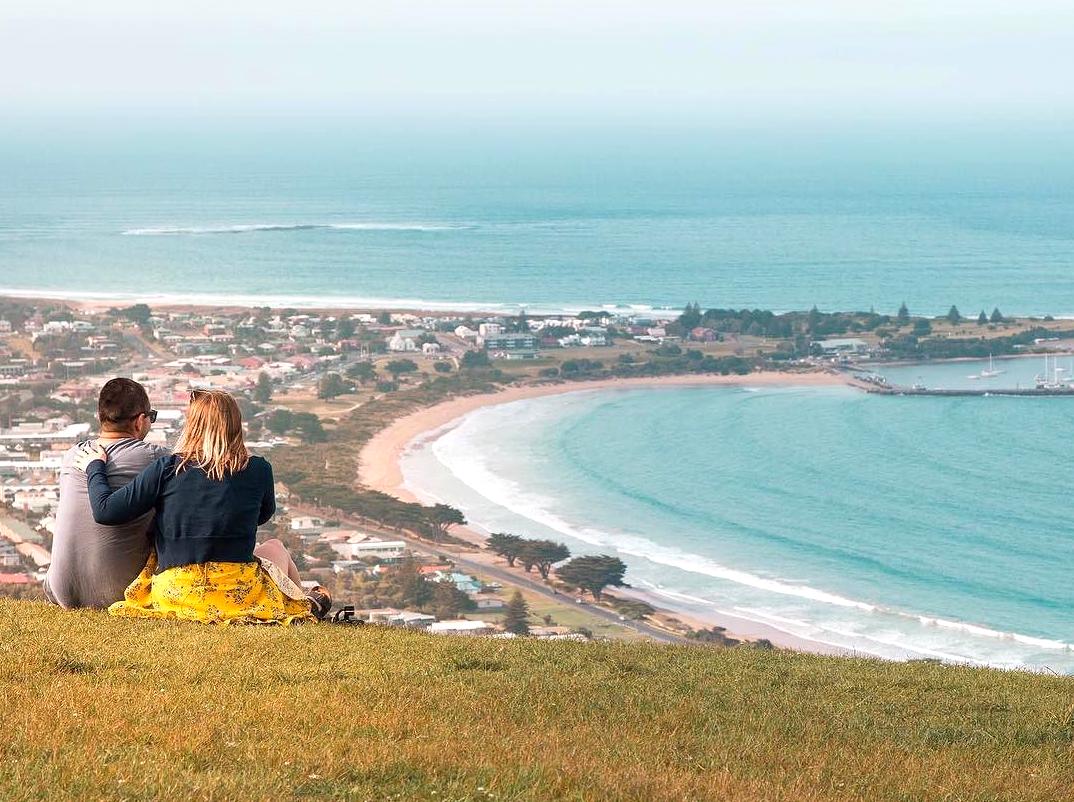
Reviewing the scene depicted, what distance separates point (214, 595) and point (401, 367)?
36585 mm

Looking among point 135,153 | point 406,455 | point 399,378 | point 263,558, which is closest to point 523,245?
point 399,378

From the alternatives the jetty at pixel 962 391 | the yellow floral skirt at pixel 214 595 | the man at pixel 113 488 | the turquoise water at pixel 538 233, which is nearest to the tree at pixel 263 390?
the jetty at pixel 962 391

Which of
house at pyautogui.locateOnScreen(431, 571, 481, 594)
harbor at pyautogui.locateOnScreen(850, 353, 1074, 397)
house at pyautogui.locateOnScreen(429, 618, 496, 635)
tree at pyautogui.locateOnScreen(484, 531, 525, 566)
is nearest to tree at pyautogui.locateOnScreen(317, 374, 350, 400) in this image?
tree at pyautogui.locateOnScreen(484, 531, 525, 566)

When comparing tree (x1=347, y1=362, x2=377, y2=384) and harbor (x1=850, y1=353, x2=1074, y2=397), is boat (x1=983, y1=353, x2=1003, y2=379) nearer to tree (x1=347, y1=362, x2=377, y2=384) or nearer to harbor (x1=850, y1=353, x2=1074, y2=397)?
harbor (x1=850, y1=353, x2=1074, y2=397)

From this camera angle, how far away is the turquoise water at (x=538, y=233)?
61875mm

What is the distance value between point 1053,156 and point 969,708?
19725 centimetres

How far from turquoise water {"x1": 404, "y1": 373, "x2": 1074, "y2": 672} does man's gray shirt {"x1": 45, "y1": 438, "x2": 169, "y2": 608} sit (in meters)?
14.6

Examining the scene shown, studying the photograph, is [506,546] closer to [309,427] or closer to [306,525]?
[306,525]

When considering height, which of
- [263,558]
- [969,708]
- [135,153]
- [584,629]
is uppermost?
[135,153]

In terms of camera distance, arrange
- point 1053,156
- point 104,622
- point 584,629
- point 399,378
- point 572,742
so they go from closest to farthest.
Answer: point 572,742 → point 104,622 → point 584,629 → point 399,378 → point 1053,156

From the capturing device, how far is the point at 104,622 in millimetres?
6414

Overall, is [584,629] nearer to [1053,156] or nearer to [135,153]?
[135,153]

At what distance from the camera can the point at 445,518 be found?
2623 centimetres

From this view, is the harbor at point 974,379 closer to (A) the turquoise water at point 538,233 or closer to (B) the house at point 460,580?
(A) the turquoise water at point 538,233
